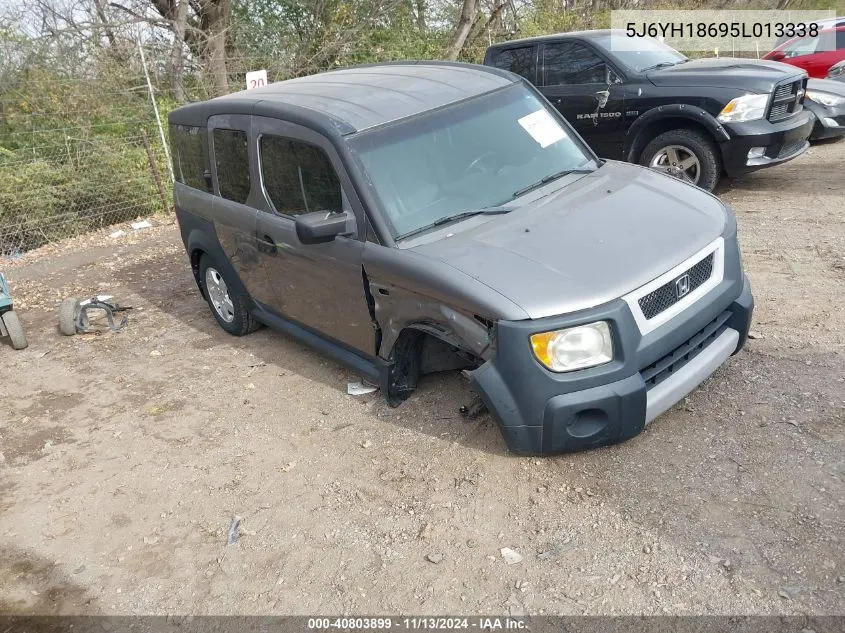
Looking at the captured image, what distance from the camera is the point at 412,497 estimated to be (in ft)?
11.5

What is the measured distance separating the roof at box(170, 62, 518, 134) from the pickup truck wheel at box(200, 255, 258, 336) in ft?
4.11

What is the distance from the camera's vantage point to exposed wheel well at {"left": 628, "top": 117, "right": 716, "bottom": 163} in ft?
24.0

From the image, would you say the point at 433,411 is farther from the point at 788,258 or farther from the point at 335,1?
the point at 335,1

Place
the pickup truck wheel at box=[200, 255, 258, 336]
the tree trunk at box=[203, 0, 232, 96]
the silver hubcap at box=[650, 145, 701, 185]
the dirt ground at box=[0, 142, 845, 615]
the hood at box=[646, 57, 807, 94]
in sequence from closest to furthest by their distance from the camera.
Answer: the dirt ground at box=[0, 142, 845, 615]
the pickup truck wheel at box=[200, 255, 258, 336]
the hood at box=[646, 57, 807, 94]
the silver hubcap at box=[650, 145, 701, 185]
the tree trunk at box=[203, 0, 232, 96]

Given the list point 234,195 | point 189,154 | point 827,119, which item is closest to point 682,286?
point 234,195

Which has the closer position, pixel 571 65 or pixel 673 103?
pixel 673 103

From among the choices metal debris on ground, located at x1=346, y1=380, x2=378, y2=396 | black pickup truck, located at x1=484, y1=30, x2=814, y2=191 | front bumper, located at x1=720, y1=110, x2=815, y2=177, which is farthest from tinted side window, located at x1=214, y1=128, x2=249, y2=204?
front bumper, located at x1=720, y1=110, x2=815, y2=177

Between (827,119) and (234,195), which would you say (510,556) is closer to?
(234,195)

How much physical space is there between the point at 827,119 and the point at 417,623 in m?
8.44

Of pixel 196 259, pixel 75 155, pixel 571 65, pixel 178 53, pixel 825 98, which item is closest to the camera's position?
pixel 196 259

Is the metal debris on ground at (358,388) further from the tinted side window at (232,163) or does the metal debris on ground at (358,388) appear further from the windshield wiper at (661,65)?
the windshield wiper at (661,65)

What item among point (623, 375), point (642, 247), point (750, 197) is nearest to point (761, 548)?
point (623, 375)

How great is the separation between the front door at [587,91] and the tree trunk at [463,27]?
25.3 feet

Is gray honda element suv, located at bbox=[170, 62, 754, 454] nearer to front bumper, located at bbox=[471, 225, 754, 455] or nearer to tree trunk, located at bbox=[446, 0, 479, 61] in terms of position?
front bumper, located at bbox=[471, 225, 754, 455]
